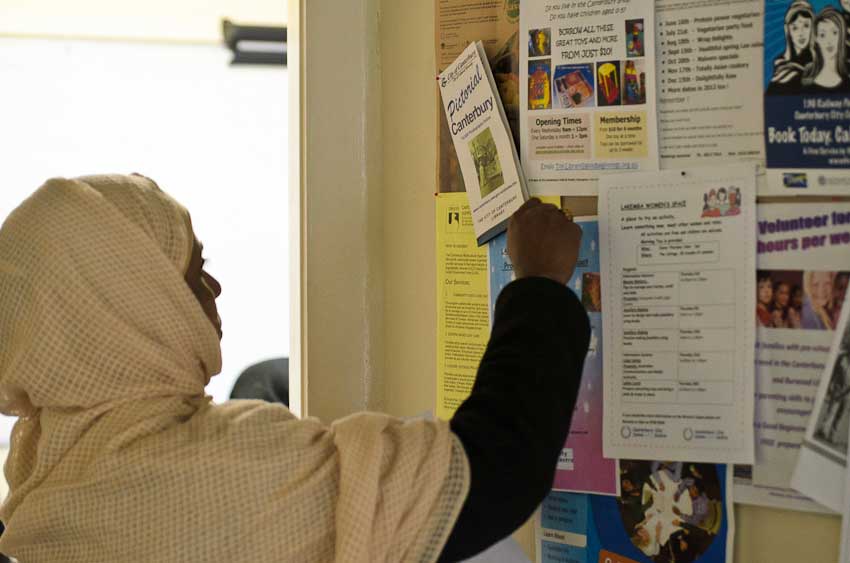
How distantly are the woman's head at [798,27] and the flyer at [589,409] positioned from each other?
0.91ft

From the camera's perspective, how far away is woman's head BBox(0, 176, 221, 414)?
0.81 metres

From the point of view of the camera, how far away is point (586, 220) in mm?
987

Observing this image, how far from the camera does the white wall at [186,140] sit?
3152 millimetres

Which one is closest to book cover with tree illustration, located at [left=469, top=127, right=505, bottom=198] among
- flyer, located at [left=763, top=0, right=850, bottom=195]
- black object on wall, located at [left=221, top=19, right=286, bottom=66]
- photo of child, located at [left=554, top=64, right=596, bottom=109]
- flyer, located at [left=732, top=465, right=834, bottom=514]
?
photo of child, located at [left=554, top=64, right=596, bottom=109]

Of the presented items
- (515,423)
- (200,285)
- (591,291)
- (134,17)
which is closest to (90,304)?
(200,285)

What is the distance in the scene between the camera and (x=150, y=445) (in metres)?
0.80

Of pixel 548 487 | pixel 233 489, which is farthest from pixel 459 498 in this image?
pixel 233 489

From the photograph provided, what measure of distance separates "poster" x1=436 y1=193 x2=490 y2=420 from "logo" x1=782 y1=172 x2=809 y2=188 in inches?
15.4

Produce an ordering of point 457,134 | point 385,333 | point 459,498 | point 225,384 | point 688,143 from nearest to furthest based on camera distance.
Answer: point 459,498, point 688,143, point 457,134, point 385,333, point 225,384

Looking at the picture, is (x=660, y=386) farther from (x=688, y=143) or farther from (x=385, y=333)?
(x=385, y=333)

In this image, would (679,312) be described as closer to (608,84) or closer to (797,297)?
(797,297)

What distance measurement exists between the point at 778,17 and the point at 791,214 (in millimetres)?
202

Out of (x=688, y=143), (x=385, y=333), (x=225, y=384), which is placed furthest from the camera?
(x=225, y=384)

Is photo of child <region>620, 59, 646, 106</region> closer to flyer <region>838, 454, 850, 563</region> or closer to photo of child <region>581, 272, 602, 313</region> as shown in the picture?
photo of child <region>581, 272, 602, 313</region>
